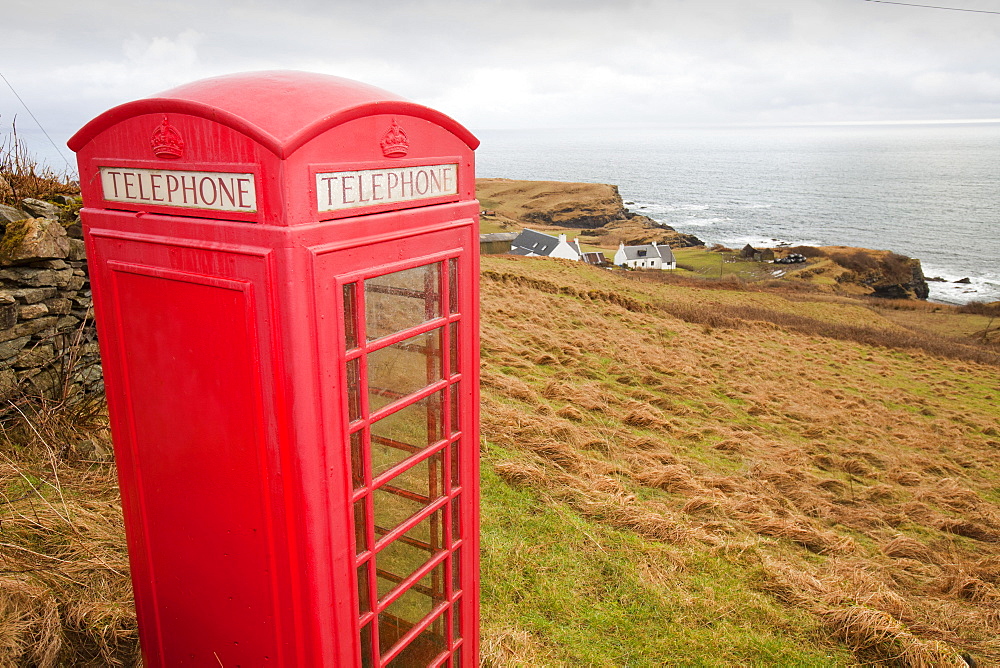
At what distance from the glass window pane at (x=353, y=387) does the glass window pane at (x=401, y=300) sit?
0.13 meters

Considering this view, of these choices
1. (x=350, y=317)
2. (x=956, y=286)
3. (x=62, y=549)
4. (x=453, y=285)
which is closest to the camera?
(x=350, y=317)

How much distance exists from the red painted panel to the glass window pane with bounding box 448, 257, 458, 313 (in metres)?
0.72

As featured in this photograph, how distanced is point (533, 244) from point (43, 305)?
4637cm

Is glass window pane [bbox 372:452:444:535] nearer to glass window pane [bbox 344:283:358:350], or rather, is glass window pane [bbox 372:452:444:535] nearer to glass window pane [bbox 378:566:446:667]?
glass window pane [bbox 378:566:446:667]

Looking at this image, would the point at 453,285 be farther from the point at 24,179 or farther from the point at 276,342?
the point at 24,179

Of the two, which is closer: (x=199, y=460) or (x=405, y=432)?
(x=199, y=460)

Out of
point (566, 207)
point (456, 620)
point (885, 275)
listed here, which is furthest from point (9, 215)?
point (566, 207)

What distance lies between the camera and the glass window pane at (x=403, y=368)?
83.1 inches

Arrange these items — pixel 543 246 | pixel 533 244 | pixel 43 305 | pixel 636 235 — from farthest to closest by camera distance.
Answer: pixel 636 235
pixel 533 244
pixel 543 246
pixel 43 305

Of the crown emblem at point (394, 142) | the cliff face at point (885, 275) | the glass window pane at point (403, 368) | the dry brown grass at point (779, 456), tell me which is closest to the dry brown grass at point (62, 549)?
the glass window pane at point (403, 368)

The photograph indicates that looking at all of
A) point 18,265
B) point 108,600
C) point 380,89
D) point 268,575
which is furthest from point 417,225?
point 18,265

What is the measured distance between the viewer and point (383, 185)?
1871 millimetres

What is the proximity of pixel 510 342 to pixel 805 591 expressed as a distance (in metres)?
→ 6.52

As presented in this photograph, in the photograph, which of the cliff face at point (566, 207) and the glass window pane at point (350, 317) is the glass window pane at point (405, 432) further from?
the cliff face at point (566, 207)
